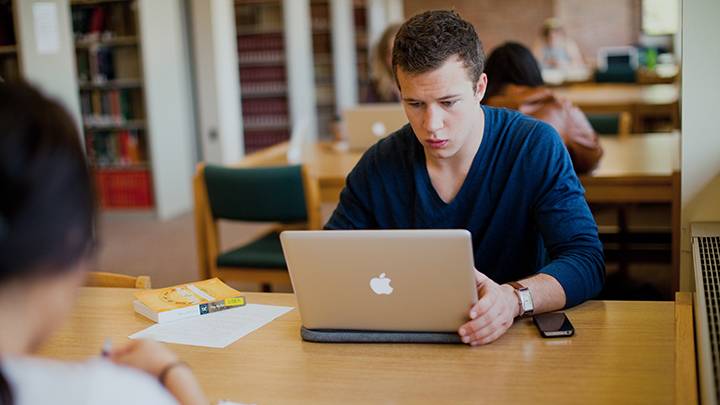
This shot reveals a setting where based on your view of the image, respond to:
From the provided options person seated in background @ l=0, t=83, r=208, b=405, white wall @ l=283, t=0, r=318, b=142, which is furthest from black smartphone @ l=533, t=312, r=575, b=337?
white wall @ l=283, t=0, r=318, b=142

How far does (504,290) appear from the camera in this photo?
1560 mm

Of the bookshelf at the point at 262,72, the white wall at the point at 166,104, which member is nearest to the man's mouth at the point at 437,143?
the white wall at the point at 166,104

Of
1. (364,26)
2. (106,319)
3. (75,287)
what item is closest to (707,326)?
(75,287)

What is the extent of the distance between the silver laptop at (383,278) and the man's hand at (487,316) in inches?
0.8

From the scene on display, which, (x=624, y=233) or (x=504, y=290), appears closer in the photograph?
(x=504, y=290)

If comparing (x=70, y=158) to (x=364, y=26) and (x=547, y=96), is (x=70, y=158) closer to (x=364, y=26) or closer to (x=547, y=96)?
(x=547, y=96)

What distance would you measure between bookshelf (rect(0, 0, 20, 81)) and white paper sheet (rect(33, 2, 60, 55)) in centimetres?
70

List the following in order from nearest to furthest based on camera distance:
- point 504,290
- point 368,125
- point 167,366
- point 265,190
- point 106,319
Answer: point 167,366 → point 504,290 → point 106,319 → point 265,190 → point 368,125

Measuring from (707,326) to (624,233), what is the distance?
287 centimetres

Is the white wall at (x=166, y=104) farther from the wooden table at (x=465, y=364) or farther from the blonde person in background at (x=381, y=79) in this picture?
the wooden table at (x=465, y=364)

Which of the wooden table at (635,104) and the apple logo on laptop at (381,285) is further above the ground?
the apple logo on laptop at (381,285)

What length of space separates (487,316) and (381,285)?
7.6 inches

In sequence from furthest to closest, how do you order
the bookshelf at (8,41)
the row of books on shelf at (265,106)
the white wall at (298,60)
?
the row of books on shelf at (265,106) < the white wall at (298,60) < the bookshelf at (8,41)

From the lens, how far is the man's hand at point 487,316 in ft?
4.82
